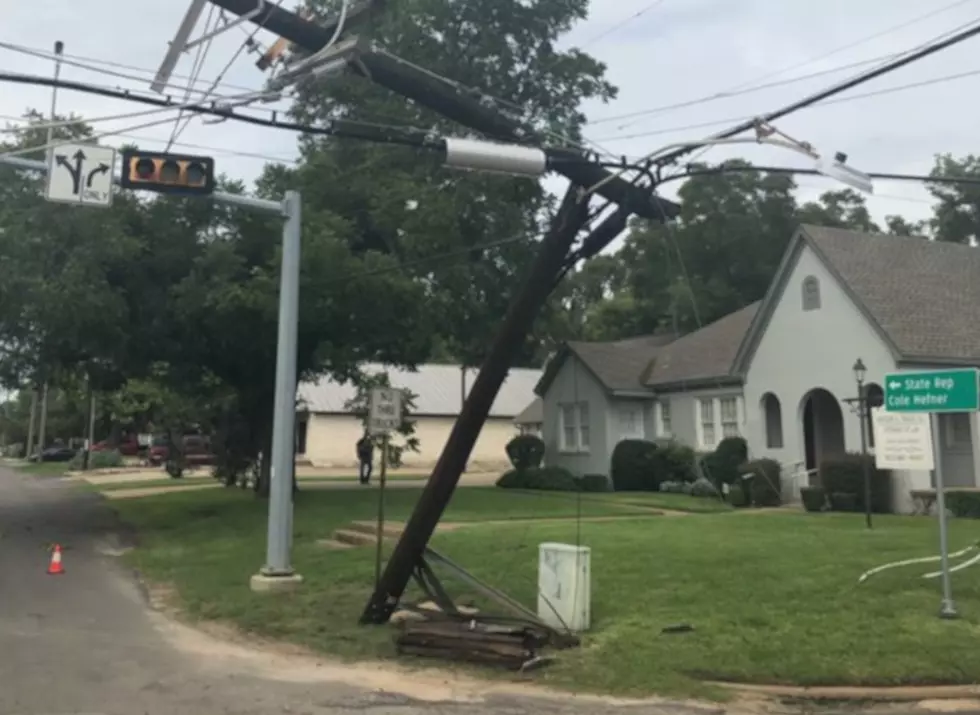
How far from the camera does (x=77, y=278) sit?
19531 millimetres

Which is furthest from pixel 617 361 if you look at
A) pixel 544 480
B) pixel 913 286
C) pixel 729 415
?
pixel 913 286

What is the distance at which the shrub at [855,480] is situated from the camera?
23188 mm

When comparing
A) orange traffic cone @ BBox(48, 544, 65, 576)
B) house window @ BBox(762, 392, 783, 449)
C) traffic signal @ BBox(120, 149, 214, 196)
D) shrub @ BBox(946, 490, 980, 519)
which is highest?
traffic signal @ BBox(120, 149, 214, 196)

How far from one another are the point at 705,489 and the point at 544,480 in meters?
6.11

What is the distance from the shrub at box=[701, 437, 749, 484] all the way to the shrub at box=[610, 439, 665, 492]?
2.80 meters

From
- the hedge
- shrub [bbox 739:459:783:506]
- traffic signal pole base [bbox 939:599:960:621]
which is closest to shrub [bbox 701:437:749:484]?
shrub [bbox 739:459:783:506]

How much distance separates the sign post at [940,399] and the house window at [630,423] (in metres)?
21.0

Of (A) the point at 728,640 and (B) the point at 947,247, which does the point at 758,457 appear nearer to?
(B) the point at 947,247

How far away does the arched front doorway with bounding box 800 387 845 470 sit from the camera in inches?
1073

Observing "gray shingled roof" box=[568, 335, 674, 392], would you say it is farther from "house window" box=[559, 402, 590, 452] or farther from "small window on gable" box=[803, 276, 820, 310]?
"small window on gable" box=[803, 276, 820, 310]

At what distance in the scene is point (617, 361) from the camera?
3441 centimetres

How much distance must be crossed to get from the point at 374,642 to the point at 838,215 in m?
57.9

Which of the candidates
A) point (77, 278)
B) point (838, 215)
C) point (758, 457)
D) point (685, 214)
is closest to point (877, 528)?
point (758, 457)

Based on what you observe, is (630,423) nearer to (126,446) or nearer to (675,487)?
(675,487)
